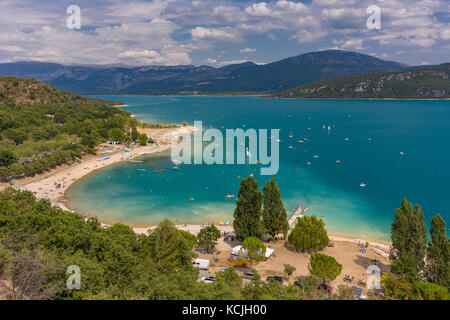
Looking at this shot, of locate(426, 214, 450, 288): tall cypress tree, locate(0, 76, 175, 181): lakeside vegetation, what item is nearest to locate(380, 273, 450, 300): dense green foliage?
locate(426, 214, 450, 288): tall cypress tree

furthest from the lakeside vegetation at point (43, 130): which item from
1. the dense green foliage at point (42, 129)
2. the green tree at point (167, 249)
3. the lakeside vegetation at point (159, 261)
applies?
the green tree at point (167, 249)

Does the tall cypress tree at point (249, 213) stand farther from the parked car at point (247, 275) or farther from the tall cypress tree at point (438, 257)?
the tall cypress tree at point (438, 257)

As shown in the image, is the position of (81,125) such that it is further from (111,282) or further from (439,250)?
(439,250)

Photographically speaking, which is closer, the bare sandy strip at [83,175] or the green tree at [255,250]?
the green tree at [255,250]

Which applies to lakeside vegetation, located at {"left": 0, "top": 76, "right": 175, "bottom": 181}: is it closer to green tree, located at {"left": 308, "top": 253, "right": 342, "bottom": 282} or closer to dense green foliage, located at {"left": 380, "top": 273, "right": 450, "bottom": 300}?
green tree, located at {"left": 308, "top": 253, "right": 342, "bottom": 282}

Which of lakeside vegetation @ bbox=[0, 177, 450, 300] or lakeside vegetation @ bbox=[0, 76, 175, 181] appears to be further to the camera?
lakeside vegetation @ bbox=[0, 76, 175, 181]

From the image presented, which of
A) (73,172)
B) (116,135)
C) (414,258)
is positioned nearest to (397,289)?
(414,258)

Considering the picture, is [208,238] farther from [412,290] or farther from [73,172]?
[73,172]

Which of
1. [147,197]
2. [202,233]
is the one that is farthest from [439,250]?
[147,197]
